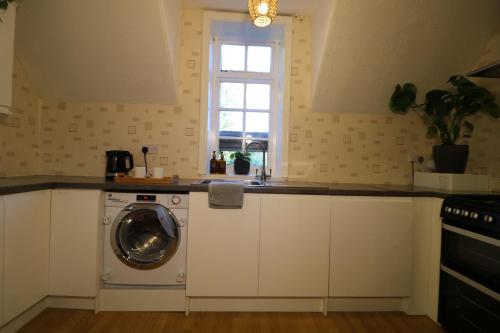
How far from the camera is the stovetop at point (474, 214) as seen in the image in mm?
1489

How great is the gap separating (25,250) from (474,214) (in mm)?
2630

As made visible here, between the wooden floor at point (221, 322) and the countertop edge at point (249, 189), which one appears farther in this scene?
the countertop edge at point (249, 189)

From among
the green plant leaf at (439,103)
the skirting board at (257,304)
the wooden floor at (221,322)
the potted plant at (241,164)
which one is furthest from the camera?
the potted plant at (241,164)

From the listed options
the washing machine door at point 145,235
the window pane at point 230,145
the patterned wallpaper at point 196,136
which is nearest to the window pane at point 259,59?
the patterned wallpaper at point 196,136

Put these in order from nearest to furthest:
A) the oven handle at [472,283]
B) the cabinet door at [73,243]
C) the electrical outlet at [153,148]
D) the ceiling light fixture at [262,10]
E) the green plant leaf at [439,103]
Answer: the oven handle at [472,283] → the ceiling light fixture at [262,10] → the cabinet door at [73,243] → the green plant leaf at [439,103] → the electrical outlet at [153,148]

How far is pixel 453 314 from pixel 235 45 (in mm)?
2779

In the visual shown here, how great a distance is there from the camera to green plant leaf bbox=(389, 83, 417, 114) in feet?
7.89

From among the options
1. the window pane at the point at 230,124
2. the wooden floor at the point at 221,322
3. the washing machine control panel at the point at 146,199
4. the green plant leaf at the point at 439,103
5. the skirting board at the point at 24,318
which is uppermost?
the green plant leaf at the point at 439,103

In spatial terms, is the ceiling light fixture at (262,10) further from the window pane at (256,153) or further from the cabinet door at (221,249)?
the window pane at (256,153)

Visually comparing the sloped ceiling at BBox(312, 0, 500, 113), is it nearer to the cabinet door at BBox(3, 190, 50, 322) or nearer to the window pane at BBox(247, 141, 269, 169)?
the window pane at BBox(247, 141, 269, 169)

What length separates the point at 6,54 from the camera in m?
1.74

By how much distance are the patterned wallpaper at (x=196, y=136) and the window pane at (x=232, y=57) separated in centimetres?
33

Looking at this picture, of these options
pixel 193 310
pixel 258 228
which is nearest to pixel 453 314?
pixel 258 228

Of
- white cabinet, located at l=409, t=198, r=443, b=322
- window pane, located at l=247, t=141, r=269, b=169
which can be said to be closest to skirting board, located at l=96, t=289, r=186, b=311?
window pane, located at l=247, t=141, r=269, b=169
